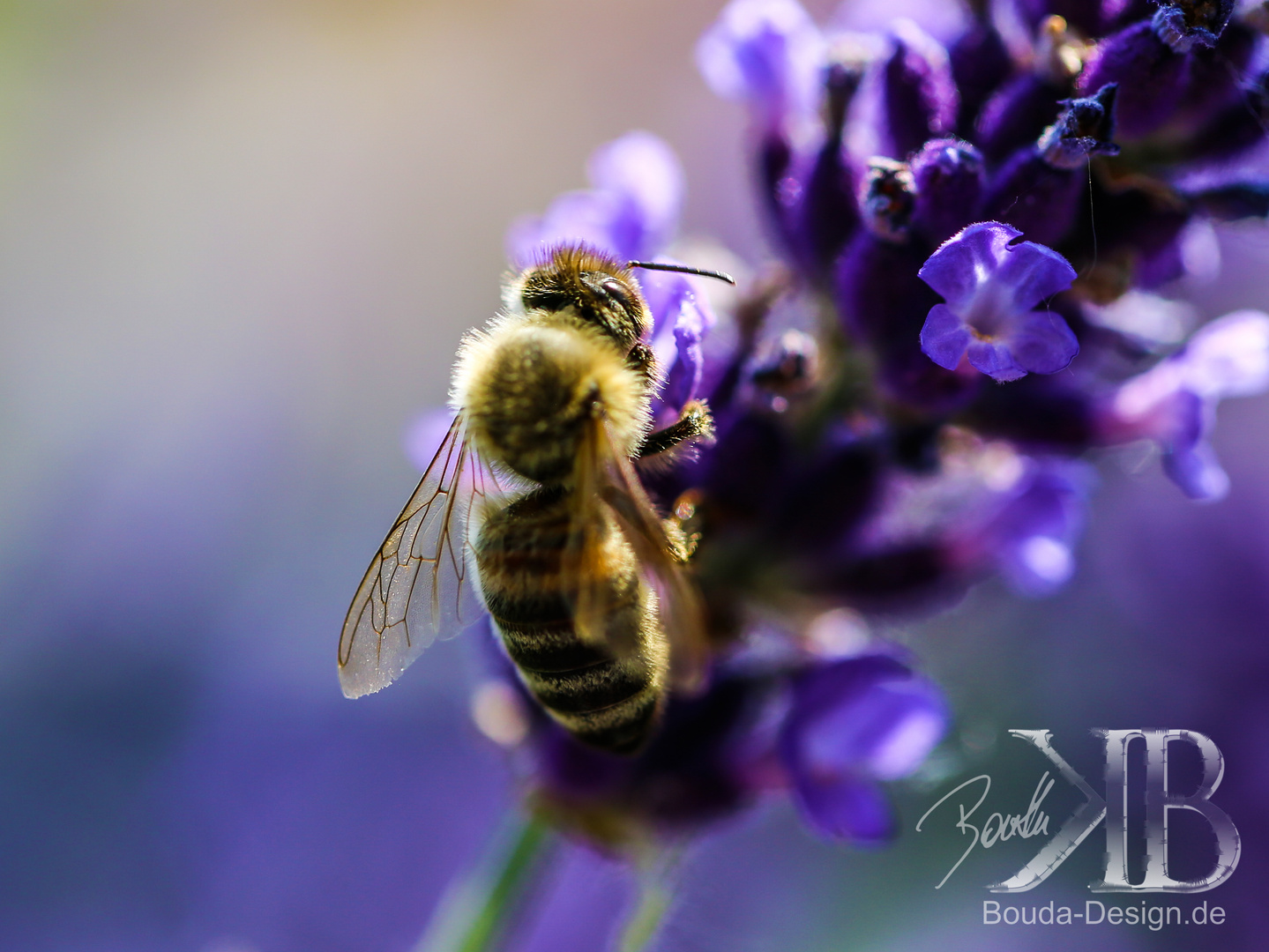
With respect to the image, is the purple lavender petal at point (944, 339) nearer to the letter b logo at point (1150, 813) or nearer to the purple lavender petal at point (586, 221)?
the purple lavender petal at point (586, 221)

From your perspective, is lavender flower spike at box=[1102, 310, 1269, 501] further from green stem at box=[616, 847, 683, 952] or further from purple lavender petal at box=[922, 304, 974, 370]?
green stem at box=[616, 847, 683, 952]

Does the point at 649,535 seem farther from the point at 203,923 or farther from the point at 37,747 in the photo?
the point at 37,747

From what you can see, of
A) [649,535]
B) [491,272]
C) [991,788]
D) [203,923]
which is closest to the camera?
[649,535]

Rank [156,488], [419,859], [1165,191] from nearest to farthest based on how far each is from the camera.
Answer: [1165,191], [419,859], [156,488]

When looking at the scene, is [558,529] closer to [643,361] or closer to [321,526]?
[643,361]

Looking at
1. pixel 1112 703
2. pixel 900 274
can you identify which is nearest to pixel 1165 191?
pixel 900 274
